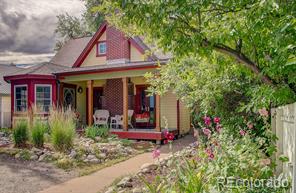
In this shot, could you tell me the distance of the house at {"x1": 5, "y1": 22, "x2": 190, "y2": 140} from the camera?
13.9 m

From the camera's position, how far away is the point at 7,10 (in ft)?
39.5

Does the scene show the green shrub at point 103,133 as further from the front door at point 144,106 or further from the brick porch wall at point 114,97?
the brick porch wall at point 114,97

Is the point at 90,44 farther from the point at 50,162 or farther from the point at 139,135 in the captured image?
the point at 50,162

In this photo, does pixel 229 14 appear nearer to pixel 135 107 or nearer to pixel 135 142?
pixel 135 142

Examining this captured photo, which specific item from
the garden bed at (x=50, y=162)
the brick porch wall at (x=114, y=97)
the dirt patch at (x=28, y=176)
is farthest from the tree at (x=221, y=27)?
the brick porch wall at (x=114, y=97)

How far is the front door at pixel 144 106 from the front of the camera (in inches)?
573

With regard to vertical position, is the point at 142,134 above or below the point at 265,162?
below

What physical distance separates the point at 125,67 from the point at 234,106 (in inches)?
265

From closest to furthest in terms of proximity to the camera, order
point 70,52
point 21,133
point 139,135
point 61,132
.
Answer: point 61,132
point 21,133
point 139,135
point 70,52

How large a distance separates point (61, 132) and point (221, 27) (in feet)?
21.5

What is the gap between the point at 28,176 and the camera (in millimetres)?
6949

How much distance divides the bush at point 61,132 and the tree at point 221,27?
17.5ft

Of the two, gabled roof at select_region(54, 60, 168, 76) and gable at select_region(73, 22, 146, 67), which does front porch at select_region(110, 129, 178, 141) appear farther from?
gable at select_region(73, 22, 146, 67)

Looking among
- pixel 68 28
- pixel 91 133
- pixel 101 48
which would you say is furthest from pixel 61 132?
pixel 68 28
